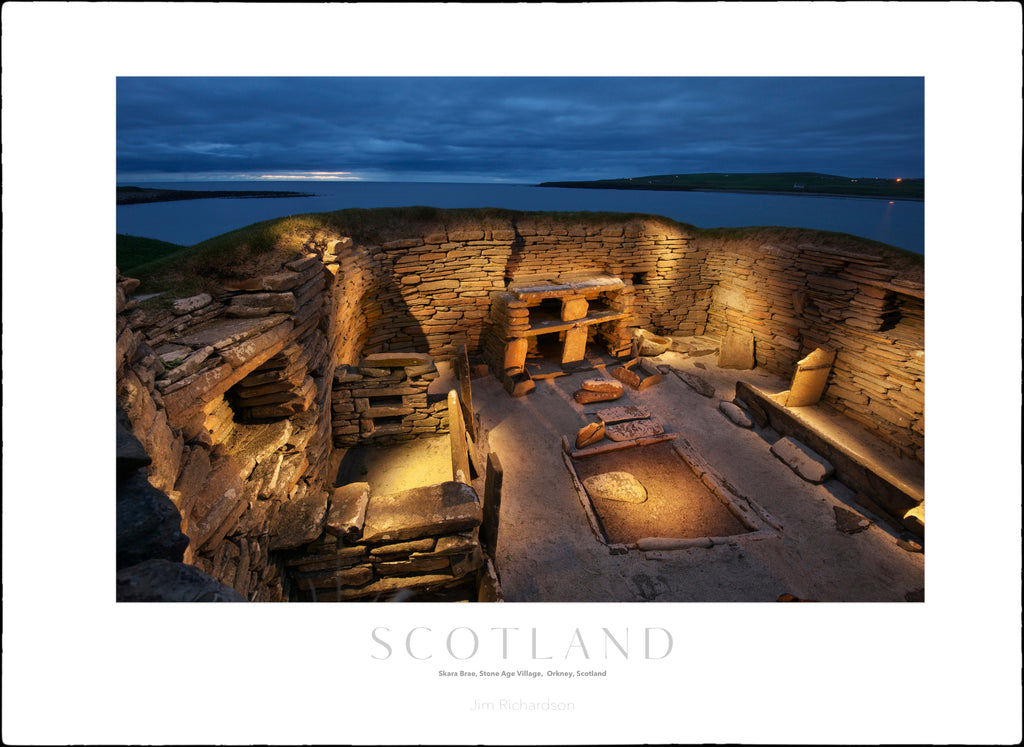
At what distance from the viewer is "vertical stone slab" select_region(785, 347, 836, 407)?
321 inches

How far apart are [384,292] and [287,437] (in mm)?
5495

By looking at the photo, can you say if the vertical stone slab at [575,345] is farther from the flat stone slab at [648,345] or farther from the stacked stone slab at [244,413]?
the stacked stone slab at [244,413]

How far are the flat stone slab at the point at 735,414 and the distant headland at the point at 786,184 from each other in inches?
152

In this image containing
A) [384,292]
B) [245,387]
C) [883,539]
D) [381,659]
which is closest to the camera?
[381,659]

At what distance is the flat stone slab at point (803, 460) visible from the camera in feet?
20.4

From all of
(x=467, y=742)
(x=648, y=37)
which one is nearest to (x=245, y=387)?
(x=467, y=742)

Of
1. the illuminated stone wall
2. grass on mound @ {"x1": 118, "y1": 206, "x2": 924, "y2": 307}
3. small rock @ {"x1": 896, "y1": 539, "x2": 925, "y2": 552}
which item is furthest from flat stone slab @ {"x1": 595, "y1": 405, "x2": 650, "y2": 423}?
grass on mound @ {"x1": 118, "y1": 206, "x2": 924, "y2": 307}

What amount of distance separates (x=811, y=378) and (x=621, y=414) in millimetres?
4068

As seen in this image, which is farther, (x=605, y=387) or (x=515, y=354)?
(x=515, y=354)

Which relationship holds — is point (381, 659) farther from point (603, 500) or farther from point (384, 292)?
point (384, 292)

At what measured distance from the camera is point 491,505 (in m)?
4.77

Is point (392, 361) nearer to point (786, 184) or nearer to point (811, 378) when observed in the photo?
point (786, 184)

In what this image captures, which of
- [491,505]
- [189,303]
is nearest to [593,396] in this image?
[491,505]
